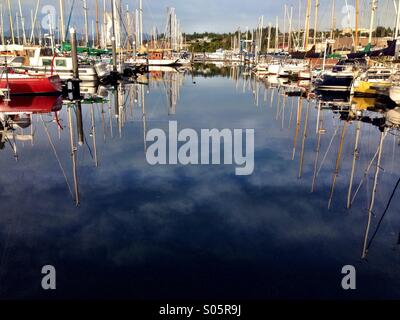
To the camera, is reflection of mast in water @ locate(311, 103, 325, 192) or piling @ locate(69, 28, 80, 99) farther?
piling @ locate(69, 28, 80, 99)

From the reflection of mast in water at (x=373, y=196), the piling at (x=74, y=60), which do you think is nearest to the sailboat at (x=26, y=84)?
the piling at (x=74, y=60)

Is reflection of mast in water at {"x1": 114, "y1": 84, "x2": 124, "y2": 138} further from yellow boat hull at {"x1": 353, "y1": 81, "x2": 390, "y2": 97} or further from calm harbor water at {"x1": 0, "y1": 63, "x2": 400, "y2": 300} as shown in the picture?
yellow boat hull at {"x1": 353, "y1": 81, "x2": 390, "y2": 97}

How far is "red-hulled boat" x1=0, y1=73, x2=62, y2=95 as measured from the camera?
2306 cm

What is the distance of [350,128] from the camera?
17266mm

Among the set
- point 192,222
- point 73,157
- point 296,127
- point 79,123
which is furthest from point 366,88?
point 192,222

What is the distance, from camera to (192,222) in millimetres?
7348

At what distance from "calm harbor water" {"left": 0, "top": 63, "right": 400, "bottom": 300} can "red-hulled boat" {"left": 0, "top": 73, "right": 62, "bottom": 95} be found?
10.5m

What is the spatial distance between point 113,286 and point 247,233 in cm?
269

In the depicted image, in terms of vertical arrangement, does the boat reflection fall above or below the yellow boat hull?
below

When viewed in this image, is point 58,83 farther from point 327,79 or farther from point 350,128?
point 327,79

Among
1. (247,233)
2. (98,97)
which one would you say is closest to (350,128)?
(247,233)

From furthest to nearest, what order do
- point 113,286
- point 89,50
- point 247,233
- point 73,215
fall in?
point 89,50 < point 73,215 < point 247,233 < point 113,286

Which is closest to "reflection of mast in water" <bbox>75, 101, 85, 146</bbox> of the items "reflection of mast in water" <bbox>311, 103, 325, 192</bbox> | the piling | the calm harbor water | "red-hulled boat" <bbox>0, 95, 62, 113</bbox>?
the calm harbor water
